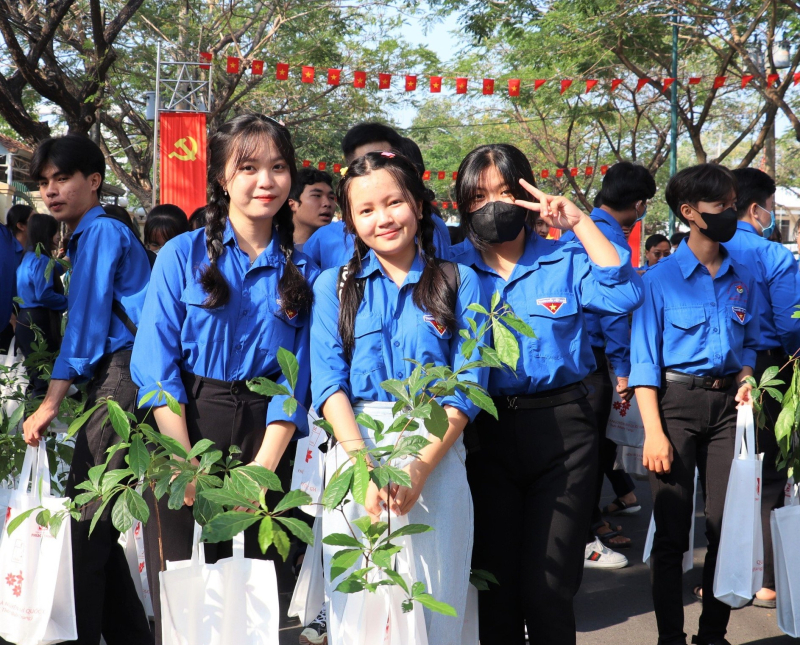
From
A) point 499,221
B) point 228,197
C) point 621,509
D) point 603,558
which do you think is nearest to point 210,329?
point 228,197

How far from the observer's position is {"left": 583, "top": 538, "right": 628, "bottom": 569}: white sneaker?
4539mm

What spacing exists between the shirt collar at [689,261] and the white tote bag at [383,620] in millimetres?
1807

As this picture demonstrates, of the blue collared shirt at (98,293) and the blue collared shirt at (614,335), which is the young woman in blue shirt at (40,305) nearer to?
the blue collared shirt at (98,293)

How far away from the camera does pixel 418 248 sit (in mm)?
2449

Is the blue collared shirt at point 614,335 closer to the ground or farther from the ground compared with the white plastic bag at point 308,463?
farther from the ground

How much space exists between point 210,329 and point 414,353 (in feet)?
1.93

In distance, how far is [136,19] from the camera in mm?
15758

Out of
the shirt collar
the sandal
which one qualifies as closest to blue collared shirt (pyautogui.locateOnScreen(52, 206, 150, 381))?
the shirt collar

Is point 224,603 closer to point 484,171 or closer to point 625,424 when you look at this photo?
point 484,171

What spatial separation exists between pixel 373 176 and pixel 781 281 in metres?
2.30

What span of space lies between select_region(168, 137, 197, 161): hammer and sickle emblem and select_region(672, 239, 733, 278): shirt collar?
10528 mm

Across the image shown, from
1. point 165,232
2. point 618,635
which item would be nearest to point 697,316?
point 618,635

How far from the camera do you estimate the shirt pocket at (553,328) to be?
2.50 m

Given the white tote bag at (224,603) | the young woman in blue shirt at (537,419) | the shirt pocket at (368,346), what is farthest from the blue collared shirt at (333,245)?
the white tote bag at (224,603)
